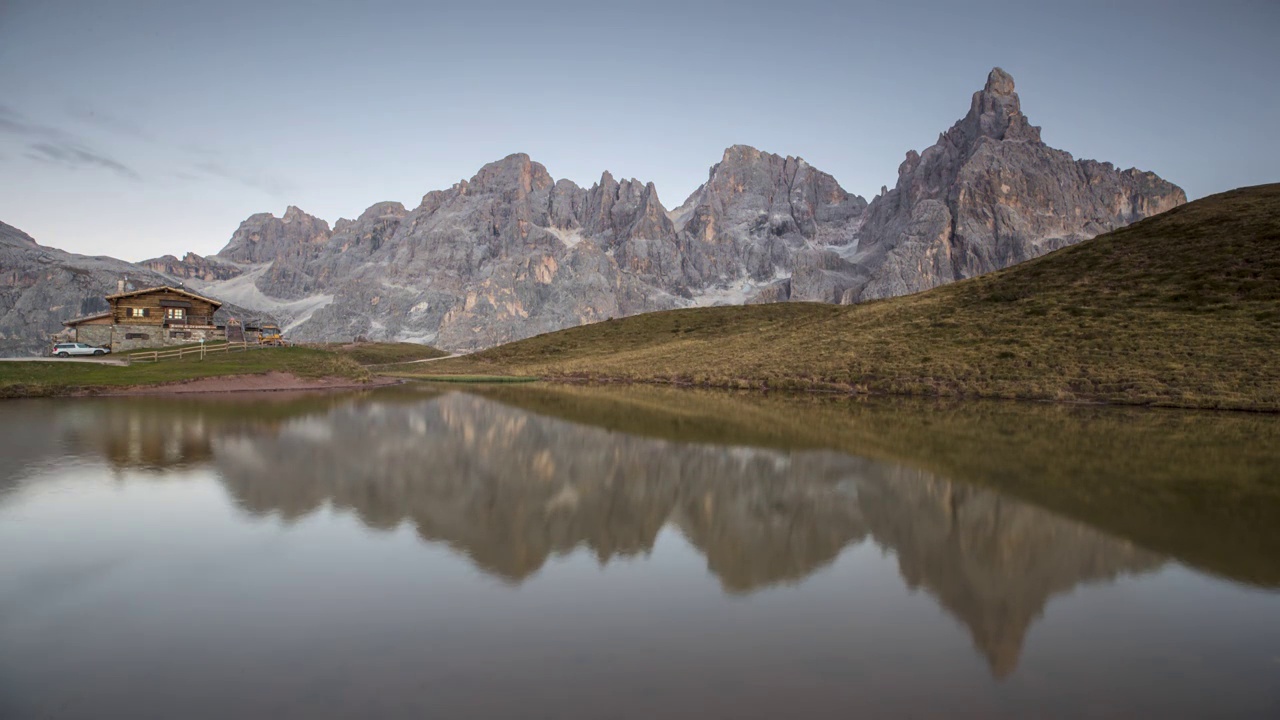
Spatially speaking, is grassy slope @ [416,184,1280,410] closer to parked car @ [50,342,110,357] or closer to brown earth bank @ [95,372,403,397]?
brown earth bank @ [95,372,403,397]

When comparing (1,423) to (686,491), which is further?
(1,423)

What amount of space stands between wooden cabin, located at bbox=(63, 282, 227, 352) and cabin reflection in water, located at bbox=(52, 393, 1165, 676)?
58.6m

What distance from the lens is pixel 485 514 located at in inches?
496

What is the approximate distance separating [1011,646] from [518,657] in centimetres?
576

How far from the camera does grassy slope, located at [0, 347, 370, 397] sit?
41.7 metres

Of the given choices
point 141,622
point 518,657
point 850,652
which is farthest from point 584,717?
point 141,622

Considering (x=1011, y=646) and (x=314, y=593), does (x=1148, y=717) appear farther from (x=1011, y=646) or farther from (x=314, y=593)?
(x=314, y=593)

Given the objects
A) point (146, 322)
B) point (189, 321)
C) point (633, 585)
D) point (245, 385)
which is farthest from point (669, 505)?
point (189, 321)

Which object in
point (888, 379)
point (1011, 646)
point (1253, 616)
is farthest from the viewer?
point (888, 379)

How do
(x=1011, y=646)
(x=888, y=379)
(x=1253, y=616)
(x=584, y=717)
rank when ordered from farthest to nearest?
(x=888, y=379)
(x=1253, y=616)
(x=1011, y=646)
(x=584, y=717)

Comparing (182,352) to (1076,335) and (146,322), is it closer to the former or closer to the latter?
(146,322)

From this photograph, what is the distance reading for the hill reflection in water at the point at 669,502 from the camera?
31.6 ft

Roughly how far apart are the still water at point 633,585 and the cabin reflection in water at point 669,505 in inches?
3.3

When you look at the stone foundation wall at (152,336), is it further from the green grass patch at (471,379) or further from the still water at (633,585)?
the still water at (633,585)
